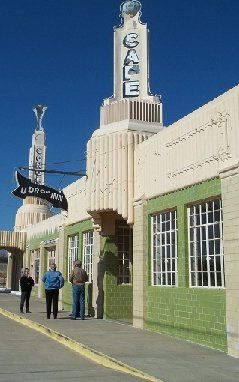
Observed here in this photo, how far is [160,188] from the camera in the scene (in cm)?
1194

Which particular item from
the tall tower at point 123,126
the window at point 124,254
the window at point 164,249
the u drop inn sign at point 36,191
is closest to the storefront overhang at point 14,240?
the u drop inn sign at point 36,191

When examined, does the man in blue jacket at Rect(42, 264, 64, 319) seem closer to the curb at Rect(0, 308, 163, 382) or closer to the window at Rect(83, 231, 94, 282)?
the curb at Rect(0, 308, 163, 382)

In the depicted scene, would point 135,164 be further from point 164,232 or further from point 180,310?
point 180,310

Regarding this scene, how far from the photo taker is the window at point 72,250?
1847 centimetres

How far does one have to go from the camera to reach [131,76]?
15.2m

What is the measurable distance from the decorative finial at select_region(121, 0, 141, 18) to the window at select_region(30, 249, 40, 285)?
52.8 feet

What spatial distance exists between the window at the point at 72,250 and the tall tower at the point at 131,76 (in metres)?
5.64

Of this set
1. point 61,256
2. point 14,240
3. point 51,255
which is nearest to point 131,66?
point 61,256

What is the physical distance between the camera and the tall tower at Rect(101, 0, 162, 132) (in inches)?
569

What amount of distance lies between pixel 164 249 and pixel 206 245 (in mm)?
1882

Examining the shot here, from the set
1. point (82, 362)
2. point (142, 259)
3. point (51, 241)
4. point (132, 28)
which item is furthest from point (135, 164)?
point (51, 241)

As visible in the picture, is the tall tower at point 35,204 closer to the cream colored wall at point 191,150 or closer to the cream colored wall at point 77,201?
the cream colored wall at point 77,201

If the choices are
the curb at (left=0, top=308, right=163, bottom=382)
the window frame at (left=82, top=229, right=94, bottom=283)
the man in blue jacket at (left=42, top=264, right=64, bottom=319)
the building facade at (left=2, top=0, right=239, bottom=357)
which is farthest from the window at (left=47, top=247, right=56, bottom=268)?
the curb at (left=0, top=308, right=163, bottom=382)

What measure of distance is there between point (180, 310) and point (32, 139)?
2635 centimetres
